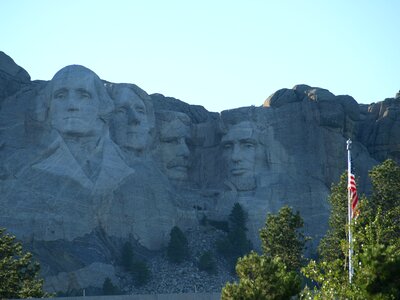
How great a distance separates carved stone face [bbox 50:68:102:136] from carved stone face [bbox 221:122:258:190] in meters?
11.6

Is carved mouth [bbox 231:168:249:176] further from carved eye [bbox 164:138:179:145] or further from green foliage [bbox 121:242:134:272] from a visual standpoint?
green foliage [bbox 121:242:134:272]

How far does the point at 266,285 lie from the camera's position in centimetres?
3200

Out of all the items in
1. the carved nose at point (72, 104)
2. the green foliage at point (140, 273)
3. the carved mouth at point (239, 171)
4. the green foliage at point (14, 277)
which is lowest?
the green foliage at point (14, 277)

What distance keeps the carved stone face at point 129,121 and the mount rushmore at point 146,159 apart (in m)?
0.07

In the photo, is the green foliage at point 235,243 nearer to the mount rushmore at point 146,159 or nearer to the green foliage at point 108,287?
the mount rushmore at point 146,159

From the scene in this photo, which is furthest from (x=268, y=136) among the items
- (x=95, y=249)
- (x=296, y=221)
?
(x=296, y=221)

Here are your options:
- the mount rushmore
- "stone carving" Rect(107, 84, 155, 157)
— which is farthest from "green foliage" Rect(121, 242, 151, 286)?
"stone carving" Rect(107, 84, 155, 157)

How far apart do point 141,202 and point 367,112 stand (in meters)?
20.8

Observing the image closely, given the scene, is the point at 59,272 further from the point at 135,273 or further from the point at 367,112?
the point at 367,112

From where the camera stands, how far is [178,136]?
251 ft

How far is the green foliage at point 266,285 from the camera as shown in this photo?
3172cm

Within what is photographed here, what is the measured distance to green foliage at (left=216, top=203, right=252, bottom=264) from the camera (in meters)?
71.4

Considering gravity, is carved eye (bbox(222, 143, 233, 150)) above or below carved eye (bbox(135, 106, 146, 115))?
below

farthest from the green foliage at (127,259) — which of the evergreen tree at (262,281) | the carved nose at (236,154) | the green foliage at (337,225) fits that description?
the evergreen tree at (262,281)
